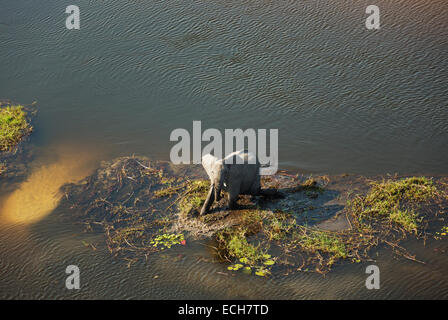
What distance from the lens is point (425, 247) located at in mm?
7555

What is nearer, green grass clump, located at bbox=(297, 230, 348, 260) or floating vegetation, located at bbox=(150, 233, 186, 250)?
green grass clump, located at bbox=(297, 230, 348, 260)

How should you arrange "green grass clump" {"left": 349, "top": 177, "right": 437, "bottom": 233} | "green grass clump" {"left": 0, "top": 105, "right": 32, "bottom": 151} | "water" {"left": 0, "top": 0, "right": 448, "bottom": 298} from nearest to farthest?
1. "water" {"left": 0, "top": 0, "right": 448, "bottom": 298}
2. "green grass clump" {"left": 349, "top": 177, "right": 437, "bottom": 233}
3. "green grass clump" {"left": 0, "top": 105, "right": 32, "bottom": 151}

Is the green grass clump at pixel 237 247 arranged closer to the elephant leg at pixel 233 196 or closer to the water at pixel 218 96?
the water at pixel 218 96

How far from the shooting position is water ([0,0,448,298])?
7.37 m

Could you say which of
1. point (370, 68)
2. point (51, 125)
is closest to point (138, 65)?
point (51, 125)

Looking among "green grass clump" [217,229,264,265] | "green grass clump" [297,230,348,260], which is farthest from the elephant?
"green grass clump" [297,230,348,260]

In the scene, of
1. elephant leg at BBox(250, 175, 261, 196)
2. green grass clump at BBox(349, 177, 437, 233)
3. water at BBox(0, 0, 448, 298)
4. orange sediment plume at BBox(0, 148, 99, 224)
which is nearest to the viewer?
water at BBox(0, 0, 448, 298)

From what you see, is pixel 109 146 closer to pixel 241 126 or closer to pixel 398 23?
pixel 241 126

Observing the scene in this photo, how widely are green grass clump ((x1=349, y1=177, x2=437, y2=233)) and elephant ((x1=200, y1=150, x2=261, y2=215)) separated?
2.02m

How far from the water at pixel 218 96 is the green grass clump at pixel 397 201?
25.1 inches

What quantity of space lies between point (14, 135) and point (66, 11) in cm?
583

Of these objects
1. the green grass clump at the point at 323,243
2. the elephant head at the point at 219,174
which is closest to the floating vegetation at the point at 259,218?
the green grass clump at the point at 323,243

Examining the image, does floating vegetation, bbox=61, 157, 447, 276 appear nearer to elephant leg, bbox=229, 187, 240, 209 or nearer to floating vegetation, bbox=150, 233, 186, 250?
floating vegetation, bbox=150, 233, 186, 250

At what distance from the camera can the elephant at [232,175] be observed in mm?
7741
